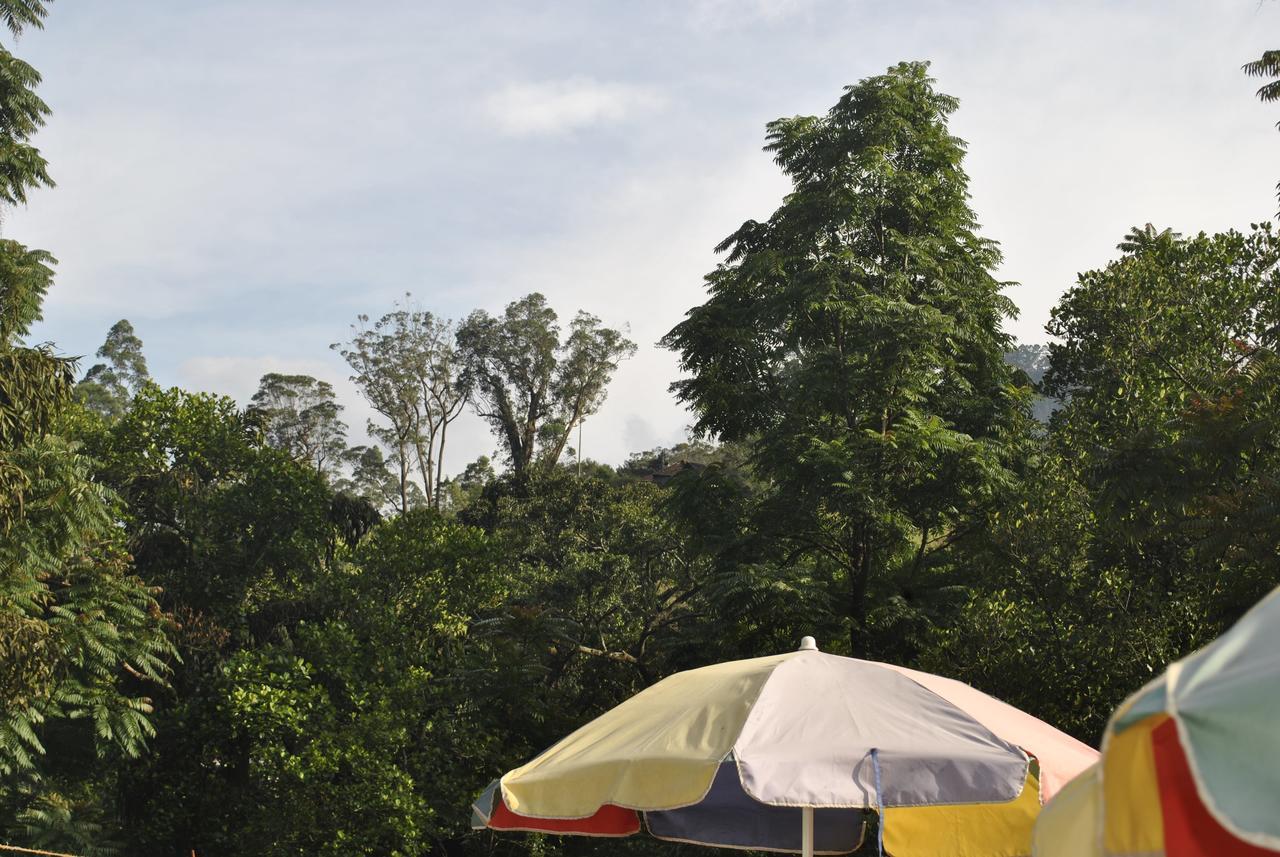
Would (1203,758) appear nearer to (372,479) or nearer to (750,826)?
(750,826)

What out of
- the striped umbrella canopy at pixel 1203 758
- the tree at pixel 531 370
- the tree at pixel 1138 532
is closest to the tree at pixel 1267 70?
the tree at pixel 1138 532

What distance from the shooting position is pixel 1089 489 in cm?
1052

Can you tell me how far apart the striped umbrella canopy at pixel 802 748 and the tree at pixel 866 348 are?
8053mm

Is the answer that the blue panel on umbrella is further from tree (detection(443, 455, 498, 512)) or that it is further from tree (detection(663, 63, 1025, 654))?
tree (detection(443, 455, 498, 512))

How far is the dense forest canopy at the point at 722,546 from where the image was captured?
32.8 feet

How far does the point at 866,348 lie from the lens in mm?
13133

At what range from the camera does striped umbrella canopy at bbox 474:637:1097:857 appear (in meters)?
3.71

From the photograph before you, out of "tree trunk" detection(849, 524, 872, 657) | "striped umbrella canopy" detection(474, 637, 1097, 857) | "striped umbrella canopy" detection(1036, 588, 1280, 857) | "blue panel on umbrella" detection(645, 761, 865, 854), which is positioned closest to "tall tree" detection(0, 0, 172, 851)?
"blue panel on umbrella" detection(645, 761, 865, 854)

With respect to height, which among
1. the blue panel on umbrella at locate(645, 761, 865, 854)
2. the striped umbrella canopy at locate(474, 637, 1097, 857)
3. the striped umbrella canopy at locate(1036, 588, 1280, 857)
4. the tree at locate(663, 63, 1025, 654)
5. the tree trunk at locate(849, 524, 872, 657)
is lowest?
the blue panel on umbrella at locate(645, 761, 865, 854)

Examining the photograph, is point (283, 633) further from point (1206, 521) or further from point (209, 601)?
point (1206, 521)

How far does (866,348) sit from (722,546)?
289cm

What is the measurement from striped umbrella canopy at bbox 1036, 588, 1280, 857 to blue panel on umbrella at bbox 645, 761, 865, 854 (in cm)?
392

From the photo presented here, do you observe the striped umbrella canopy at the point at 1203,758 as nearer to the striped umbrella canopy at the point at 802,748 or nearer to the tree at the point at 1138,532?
the striped umbrella canopy at the point at 802,748

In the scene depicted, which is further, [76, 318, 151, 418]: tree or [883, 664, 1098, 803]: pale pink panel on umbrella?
[76, 318, 151, 418]: tree
